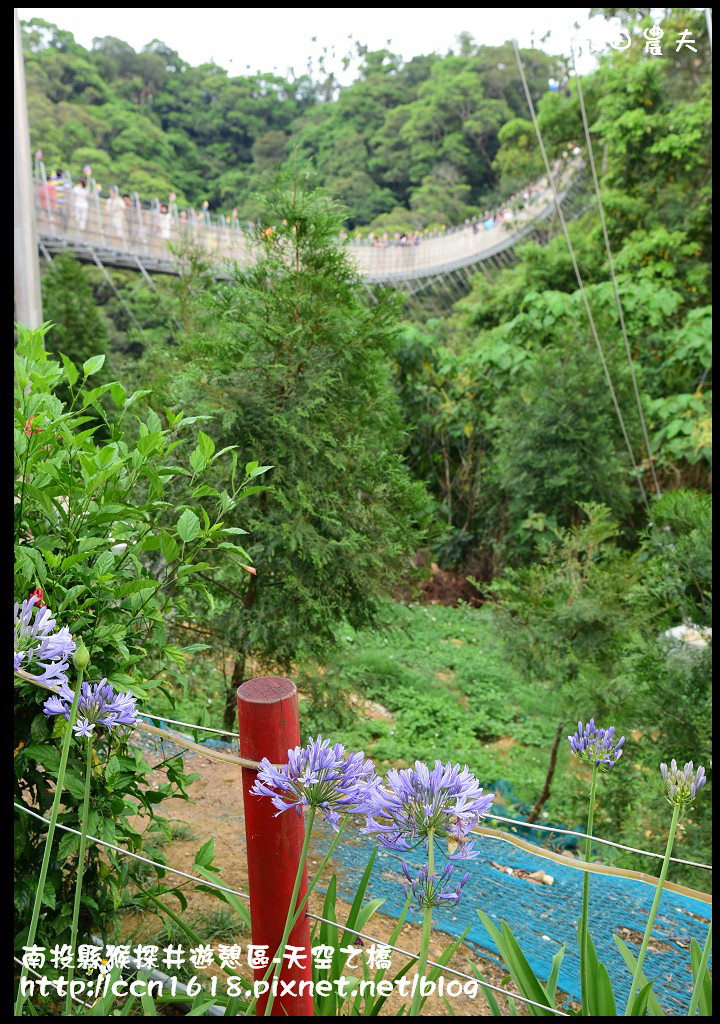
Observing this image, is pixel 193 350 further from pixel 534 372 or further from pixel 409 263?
pixel 409 263

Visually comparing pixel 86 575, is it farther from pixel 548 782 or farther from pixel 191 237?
pixel 191 237

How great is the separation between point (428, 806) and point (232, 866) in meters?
1.63

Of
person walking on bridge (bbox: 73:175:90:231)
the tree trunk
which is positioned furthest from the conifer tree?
person walking on bridge (bbox: 73:175:90:231)

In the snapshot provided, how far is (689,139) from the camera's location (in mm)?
9398

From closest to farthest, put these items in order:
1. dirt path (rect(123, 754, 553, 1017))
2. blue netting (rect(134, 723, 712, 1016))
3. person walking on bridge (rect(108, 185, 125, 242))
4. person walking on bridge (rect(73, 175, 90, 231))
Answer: dirt path (rect(123, 754, 553, 1017)) → blue netting (rect(134, 723, 712, 1016)) → person walking on bridge (rect(73, 175, 90, 231)) → person walking on bridge (rect(108, 185, 125, 242))

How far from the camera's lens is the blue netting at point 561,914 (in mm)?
1993

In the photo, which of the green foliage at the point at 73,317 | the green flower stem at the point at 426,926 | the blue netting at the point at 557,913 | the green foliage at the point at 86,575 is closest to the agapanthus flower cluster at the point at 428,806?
the green flower stem at the point at 426,926

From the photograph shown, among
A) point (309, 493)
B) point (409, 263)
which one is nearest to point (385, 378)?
point (309, 493)

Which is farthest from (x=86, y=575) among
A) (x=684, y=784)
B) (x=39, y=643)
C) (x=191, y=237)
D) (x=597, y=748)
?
(x=191, y=237)

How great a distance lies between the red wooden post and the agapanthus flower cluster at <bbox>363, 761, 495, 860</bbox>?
0.31 metres

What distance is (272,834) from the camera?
1.13 m

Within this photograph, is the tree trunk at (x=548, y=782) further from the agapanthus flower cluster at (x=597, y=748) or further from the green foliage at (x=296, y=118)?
the green foliage at (x=296, y=118)

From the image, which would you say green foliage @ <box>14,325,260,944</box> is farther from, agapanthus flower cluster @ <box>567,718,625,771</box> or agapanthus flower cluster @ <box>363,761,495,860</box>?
agapanthus flower cluster @ <box>567,718,625,771</box>

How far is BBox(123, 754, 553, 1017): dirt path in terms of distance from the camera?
72.9 inches
